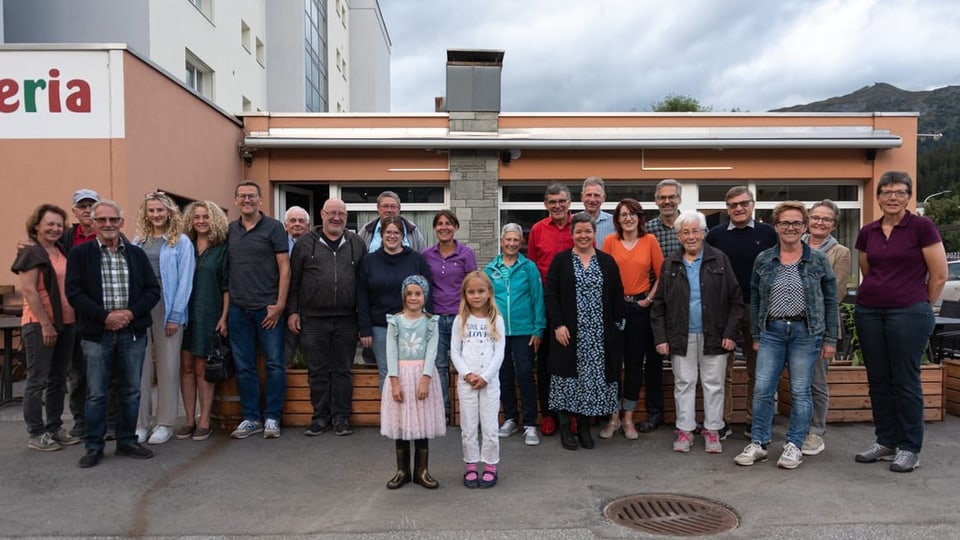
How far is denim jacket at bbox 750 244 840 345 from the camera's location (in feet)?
16.4

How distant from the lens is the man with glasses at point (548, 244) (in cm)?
595

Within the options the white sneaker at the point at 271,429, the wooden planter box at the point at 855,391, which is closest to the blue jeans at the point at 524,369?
the white sneaker at the point at 271,429

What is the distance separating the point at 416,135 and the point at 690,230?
7.86 metres

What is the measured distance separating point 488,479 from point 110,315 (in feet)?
9.53

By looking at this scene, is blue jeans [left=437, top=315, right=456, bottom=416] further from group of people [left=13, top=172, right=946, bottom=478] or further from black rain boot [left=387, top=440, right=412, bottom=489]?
black rain boot [left=387, top=440, right=412, bottom=489]

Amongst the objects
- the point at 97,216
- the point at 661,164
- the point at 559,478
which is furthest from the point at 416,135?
the point at 559,478

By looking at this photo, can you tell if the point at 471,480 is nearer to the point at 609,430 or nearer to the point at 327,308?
the point at 609,430

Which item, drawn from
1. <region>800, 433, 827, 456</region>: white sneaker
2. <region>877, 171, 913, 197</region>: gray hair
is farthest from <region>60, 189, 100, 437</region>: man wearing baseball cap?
<region>877, 171, 913, 197</region>: gray hair

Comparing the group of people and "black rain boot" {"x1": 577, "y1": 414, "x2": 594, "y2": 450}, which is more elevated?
the group of people

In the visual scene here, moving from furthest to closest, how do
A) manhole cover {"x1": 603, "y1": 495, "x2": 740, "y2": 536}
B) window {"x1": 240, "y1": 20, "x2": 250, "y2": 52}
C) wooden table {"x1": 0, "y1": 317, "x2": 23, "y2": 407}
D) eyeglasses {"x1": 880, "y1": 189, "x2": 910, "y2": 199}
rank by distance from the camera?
window {"x1": 240, "y1": 20, "x2": 250, "y2": 52} → wooden table {"x1": 0, "y1": 317, "x2": 23, "y2": 407} → eyeglasses {"x1": 880, "y1": 189, "x2": 910, "y2": 199} → manhole cover {"x1": 603, "y1": 495, "x2": 740, "y2": 536}

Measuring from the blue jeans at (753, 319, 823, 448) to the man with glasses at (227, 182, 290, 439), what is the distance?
3.75 metres

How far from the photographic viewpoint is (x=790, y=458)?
16.5 ft

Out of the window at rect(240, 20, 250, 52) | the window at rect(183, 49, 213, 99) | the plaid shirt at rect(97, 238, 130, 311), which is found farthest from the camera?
the window at rect(240, 20, 250, 52)

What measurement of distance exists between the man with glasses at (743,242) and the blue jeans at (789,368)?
16.3 inches
